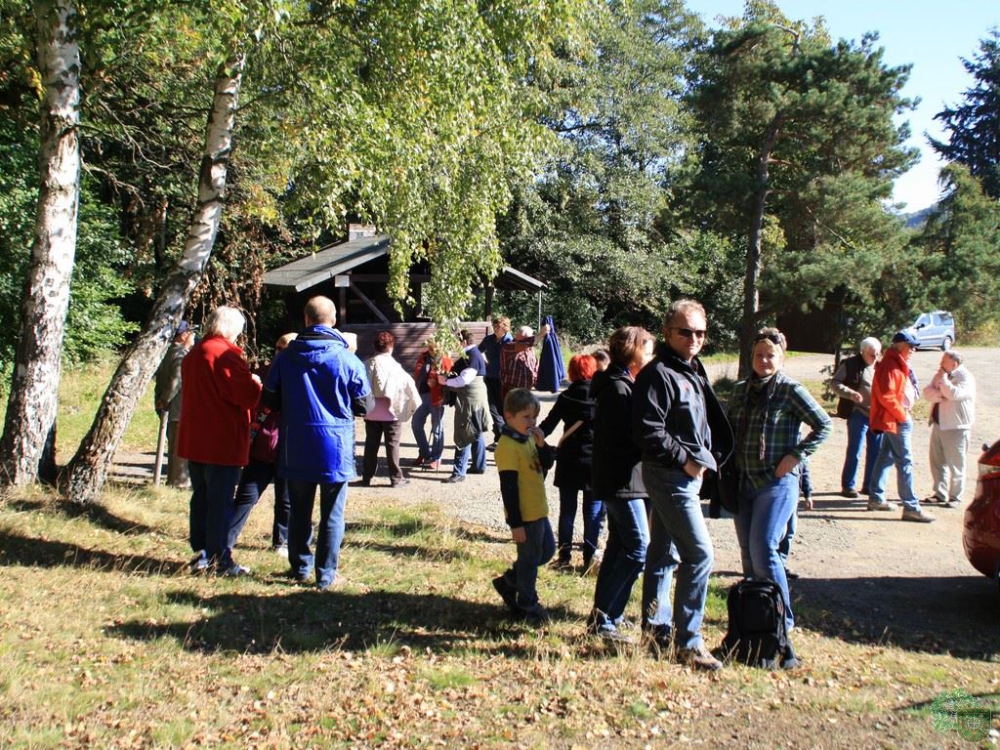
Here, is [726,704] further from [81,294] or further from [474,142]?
[81,294]

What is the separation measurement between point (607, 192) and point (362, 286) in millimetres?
11222

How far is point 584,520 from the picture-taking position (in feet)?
22.0

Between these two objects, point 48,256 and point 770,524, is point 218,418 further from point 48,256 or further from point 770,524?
point 770,524

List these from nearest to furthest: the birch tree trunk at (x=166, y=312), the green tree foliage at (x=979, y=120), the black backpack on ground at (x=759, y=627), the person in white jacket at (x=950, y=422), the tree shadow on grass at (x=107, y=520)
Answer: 1. the black backpack on ground at (x=759, y=627)
2. the tree shadow on grass at (x=107, y=520)
3. the birch tree trunk at (x=166, y=312)
4. the person in white jacket at (x=950, y=422)
5. the green tree foliage at (x=979, y=120)

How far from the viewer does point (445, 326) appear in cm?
947

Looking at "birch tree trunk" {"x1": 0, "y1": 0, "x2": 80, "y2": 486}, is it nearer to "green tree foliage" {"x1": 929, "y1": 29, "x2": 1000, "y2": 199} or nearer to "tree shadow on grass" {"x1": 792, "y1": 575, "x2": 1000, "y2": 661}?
"tree shadow on grass" {"x1": 792, "y1": 575, "x2": 1000, "y2": 661}

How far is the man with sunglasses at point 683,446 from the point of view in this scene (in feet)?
14.8

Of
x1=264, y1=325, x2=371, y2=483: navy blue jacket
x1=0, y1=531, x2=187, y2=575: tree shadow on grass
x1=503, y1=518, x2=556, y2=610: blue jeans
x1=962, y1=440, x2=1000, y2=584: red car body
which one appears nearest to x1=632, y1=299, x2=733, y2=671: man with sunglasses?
x1=503, y1=518, x2=556, y2=610: blue jeans

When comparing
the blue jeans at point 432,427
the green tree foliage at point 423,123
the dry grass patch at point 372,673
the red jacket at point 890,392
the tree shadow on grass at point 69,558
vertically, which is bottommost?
the dry grass patch at point 372,673

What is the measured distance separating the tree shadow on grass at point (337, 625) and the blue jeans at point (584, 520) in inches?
45.3

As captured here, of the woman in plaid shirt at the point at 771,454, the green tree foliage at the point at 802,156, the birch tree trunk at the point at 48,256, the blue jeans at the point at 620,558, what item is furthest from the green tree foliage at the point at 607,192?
the blue jeans at the point at 620,558

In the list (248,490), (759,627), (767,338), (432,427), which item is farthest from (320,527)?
(432,427)

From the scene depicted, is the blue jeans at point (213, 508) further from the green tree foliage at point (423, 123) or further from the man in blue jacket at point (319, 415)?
the green tree foliage at point (423, 123)

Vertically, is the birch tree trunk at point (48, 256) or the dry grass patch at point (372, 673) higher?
the birch tree trunk at point (48, 256)
